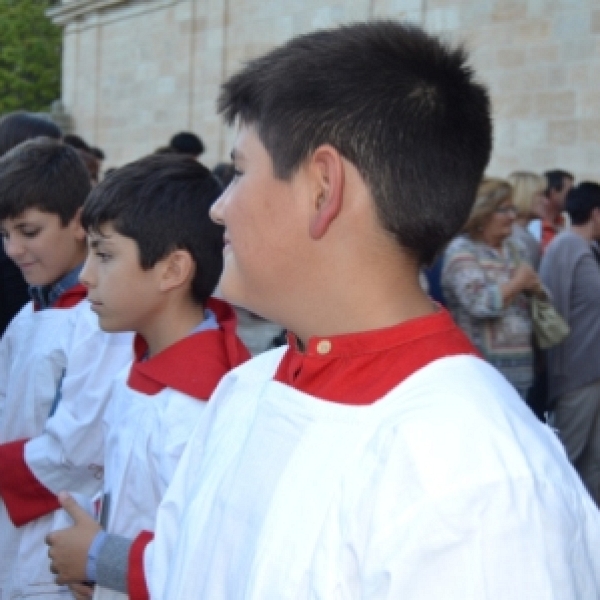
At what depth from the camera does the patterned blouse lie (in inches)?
210

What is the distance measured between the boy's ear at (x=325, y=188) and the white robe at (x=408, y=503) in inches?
9.7

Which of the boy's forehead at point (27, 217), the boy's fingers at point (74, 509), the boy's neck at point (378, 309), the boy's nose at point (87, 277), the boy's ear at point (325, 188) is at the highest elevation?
the boy's ear at point (325, 188)

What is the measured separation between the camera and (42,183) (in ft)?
11.2

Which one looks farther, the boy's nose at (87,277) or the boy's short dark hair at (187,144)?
the boy's short dark hair at (187,144)

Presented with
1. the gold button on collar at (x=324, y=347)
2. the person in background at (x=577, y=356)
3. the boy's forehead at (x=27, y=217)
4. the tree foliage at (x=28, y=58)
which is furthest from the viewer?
the tree foliage at (x=28, y=58)

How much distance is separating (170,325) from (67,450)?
0.45 meters

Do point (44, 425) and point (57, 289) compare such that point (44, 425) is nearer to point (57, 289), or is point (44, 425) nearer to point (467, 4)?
point (57, 289)

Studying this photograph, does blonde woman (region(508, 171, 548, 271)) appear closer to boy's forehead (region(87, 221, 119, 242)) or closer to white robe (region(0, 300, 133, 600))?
white robe (region(0, 300, 133, 600))

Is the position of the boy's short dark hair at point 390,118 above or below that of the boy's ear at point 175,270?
above

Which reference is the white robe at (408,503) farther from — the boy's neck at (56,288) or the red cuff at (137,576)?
the boy's neck at (56,288)

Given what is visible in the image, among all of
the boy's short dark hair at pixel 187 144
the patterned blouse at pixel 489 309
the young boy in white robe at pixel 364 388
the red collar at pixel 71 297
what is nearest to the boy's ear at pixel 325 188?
the young boy in white robe at pixel 364 388

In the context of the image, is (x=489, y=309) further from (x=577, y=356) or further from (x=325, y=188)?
(x=325, y=188)

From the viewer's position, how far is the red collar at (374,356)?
144cm

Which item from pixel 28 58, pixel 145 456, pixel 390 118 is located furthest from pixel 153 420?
pixel 28 58
